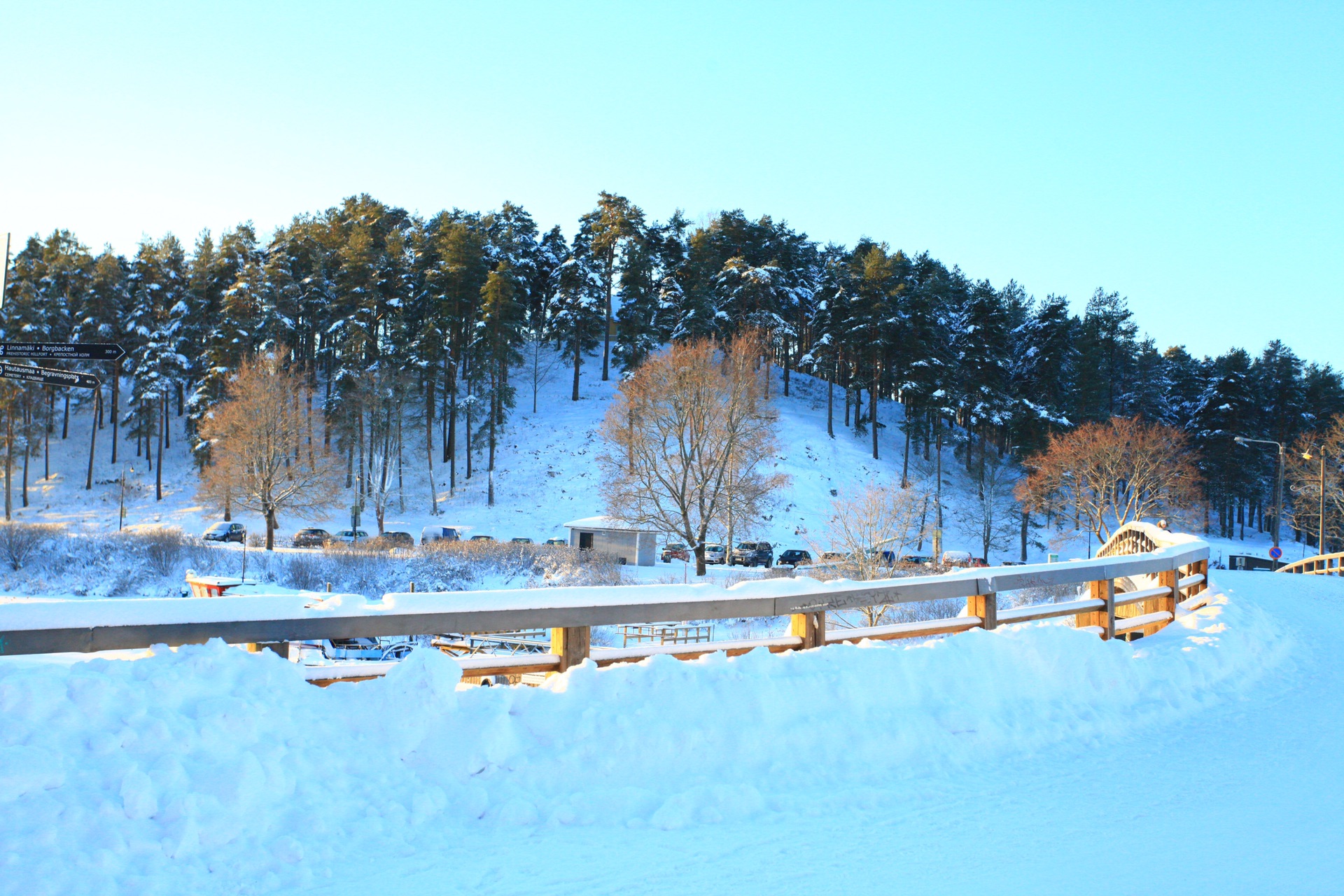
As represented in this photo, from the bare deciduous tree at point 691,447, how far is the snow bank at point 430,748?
1175 inches

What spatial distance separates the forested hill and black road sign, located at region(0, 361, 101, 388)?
46.4 metres

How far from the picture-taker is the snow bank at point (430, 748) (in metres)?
3.74

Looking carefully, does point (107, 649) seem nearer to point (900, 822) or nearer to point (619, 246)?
point (900, 822)

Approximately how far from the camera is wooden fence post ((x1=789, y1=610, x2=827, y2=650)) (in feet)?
22.8

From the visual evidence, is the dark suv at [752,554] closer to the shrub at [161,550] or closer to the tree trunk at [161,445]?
the shrub at [161,550]

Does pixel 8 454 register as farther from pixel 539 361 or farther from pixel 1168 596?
pixel 1168 596

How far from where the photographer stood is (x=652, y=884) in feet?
12.9

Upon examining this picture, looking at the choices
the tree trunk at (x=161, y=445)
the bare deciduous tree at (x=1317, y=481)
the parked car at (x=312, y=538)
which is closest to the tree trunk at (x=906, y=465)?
the bare deciduous tree at (x=1317, y=481)

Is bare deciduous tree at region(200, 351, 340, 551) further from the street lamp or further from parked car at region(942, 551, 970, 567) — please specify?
the street lamp

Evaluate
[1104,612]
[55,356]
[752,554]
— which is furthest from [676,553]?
[55,356]

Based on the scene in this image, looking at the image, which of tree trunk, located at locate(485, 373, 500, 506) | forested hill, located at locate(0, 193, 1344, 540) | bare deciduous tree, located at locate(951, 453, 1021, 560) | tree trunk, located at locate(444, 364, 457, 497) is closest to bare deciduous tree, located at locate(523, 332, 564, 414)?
forested hill, located at locate(0, 193, 1344, 540)

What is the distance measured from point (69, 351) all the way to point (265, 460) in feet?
129

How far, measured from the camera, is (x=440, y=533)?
4472 centimetres

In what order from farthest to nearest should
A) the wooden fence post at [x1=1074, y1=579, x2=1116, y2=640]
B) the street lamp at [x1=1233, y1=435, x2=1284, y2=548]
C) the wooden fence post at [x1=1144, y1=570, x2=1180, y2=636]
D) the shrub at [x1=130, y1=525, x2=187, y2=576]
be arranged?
the shrub at [x1=130, y1=525, x2=187, y2=576], the street lamp at [x1=1233, y1=435, x2=1284, y2=548], the wooden fence post at [x1=1144, y1=570, x2=1180, y2=636], the wooden fence post at [x1=1074, y1=579, x2=1116, y2=640]
